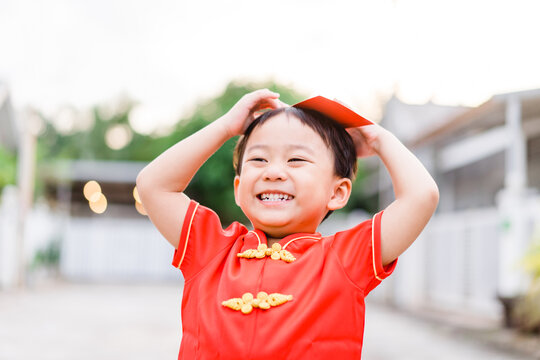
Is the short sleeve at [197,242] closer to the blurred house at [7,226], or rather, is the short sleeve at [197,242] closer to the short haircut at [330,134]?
the short haircut at [330,134]

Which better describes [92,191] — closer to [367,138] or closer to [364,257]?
[367,138]

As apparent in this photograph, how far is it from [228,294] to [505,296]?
604 cm

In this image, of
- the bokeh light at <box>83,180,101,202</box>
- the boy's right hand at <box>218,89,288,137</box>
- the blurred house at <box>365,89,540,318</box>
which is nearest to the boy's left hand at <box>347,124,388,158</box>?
the boy's right hand at <box>218,89,288,137</box>

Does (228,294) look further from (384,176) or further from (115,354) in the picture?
(384,176)

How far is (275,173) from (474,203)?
12.0 meters

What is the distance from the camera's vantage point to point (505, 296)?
23.0ft

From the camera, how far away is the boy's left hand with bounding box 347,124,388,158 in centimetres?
182

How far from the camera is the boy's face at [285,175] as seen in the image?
170 cm

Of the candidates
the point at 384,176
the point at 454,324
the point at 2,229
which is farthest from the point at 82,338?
the point at 384,176

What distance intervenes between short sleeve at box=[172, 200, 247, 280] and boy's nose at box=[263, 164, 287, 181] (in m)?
0.19

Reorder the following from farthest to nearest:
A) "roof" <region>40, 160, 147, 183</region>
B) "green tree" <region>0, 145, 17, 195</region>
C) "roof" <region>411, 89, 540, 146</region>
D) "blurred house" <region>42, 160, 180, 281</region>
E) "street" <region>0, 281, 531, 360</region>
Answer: "roof" <region>40, 160, 147, 183</region> → "blurred house" <region>42, 160, 180, 281</region> → "green tree" <region>0, 145, 17, 195</region> → "roof" <region>411, 89, 540, 146</region> → "street" <region>0, 281, 531, 360</region>

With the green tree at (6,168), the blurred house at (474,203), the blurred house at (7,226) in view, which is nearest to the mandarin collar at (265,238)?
the blurred house at (474,203)

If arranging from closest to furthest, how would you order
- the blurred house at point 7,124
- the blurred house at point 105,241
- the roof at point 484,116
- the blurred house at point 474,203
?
the blurred house at point 474,203
the roof at point 484,116
the blurred house at point 7,124
the blurred house at point 105,241

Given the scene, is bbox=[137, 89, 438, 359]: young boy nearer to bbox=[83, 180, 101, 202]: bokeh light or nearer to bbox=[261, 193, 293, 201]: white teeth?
bbox=[261, 193, 293, 201]: white teeth
